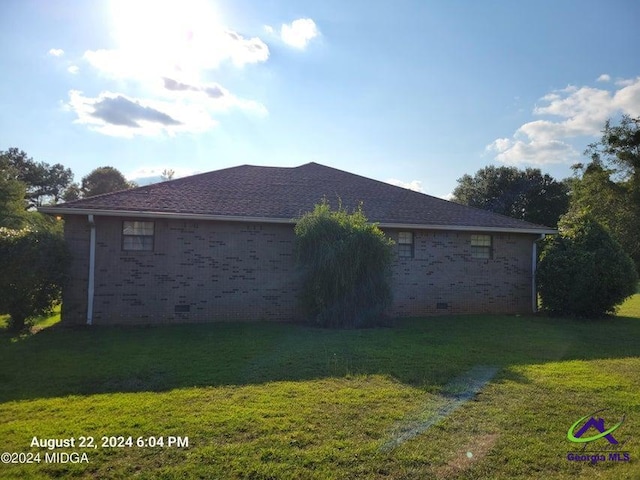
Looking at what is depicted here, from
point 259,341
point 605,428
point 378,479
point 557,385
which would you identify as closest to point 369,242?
point 259,341

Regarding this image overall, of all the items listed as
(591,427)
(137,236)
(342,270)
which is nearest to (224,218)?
(137,236)

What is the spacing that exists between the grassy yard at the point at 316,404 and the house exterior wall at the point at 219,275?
2164mm

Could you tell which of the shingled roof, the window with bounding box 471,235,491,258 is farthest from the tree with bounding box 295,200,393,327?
the window with bounding box 471,235,491,258

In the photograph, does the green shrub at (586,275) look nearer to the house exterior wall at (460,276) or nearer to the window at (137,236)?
the house exterior wall at (460,276)

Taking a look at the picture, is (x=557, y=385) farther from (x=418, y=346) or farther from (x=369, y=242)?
(x=369, y=242)

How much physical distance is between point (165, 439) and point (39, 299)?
25.9 ft

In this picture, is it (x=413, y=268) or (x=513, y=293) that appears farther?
(x=513, y=293)

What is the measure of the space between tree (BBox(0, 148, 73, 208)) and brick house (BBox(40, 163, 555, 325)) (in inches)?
2038

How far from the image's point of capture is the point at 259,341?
905cm

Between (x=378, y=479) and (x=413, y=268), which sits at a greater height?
(x=413, y=268)

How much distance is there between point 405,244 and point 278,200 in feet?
12.9

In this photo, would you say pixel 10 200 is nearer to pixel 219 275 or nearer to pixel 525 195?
pixel 219 275

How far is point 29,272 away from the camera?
32.8 ft

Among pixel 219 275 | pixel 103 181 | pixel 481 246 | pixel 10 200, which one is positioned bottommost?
pixel 219 275
